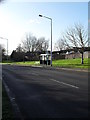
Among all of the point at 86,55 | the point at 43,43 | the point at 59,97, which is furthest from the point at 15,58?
the point at 59,97

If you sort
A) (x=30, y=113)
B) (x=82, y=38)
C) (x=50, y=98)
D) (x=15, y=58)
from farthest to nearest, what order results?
(x=15, y=58) < (x=82, y=38) < (x=50, y=98) < (x=30, y=113)

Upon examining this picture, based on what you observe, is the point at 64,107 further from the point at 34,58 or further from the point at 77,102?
the point at 34,58

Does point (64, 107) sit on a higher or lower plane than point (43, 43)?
lower

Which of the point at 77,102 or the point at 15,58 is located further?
the point at 15,58

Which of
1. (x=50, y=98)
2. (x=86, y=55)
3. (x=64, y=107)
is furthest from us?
(x=86, y=55)

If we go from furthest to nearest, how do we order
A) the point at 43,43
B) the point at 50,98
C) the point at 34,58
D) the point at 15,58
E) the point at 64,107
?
the point at 43,43 < the point at 15,58 < the point at 34,58 < the point at 50,98 < the point at 64,107

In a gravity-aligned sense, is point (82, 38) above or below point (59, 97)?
above

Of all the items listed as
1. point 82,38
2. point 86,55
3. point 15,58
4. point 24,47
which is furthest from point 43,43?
point 82,38

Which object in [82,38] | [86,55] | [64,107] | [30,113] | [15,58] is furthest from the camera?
[15,58]

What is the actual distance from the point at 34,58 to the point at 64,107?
9961 cm

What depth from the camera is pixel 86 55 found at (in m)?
74.3

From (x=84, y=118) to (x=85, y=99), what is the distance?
9.69 feet

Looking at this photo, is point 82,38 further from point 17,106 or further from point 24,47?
point 24,47

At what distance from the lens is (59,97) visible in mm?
10297
